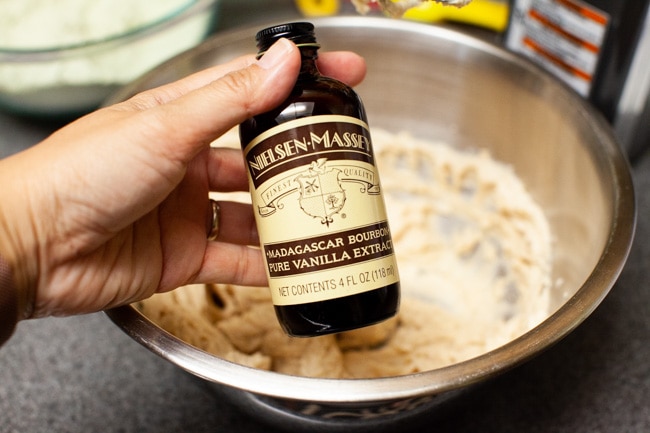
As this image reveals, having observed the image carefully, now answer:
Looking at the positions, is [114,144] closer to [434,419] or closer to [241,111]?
[241,111]

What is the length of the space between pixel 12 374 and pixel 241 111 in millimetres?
602

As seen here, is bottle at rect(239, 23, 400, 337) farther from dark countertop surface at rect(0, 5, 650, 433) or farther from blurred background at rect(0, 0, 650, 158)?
blurred background at rect(0, 0, 650, 158)

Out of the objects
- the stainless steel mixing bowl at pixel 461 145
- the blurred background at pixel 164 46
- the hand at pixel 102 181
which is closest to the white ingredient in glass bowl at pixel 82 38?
the blurred background at pixel 164 46

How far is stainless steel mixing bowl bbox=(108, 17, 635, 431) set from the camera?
2.04ft

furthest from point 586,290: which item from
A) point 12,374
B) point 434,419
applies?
point 12,374

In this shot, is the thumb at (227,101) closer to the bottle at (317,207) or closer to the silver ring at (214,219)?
the bottle at (317,207)

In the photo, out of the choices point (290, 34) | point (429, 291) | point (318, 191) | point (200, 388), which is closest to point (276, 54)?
point (290, 34)

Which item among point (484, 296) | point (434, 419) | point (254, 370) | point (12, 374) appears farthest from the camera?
point (484, 296)

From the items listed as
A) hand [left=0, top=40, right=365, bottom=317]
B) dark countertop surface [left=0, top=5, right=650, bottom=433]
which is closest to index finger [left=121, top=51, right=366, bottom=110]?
hand [left=0, top=40, right=365, bottom=317]

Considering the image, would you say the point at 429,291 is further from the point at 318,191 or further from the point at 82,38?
the point at 82,38

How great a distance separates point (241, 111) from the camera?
642 mm

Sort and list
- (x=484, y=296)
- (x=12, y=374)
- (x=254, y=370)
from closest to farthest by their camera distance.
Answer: (x=254, y=370) → (x=12, y=374) → (x=484, y=296)

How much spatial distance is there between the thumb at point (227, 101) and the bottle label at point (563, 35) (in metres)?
0.62

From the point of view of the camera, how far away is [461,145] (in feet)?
4.01
